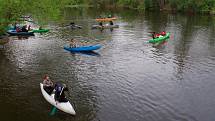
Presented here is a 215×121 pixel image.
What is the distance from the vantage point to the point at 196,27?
7300 cm

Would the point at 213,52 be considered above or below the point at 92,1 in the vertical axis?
below

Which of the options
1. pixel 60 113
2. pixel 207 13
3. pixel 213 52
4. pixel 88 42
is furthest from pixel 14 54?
pixel 207 13

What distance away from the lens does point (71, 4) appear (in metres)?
122

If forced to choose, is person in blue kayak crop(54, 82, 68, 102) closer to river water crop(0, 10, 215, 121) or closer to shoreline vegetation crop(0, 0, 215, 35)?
river water crop(0, 10, 215, 121)

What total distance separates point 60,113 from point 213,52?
1175 inches

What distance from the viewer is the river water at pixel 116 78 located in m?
26.6

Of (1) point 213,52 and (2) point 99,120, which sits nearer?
(2) point 99,120

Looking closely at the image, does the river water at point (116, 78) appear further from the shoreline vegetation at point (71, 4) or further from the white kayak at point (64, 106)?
the shoreline vegetation at point (71, 4)

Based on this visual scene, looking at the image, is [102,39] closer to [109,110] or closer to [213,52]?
[213,52]

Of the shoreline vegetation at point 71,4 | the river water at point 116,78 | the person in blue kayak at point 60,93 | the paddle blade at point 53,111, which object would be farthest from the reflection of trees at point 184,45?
the shoreline vegetation at point 71,4

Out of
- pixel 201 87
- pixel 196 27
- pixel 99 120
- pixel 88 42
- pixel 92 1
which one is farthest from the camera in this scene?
pixel 92 1

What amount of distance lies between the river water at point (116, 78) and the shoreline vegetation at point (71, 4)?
16.7 ft

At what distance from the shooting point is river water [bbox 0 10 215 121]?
87.2ft

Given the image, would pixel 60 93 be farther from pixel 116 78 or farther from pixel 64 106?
pixel 116 78
